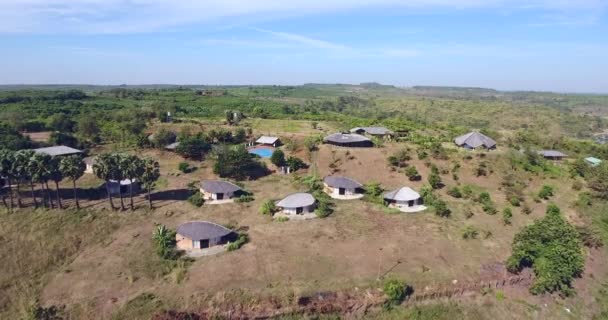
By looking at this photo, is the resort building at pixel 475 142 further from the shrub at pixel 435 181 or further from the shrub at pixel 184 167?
the shrub at pixel 184 167

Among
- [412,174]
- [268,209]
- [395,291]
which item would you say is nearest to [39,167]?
[268,209]

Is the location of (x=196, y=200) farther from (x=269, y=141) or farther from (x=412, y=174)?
(x=412, y=174)

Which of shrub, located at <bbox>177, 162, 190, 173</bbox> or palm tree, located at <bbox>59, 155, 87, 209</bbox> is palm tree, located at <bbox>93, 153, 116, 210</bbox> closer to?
palm tree, located at <bbox>59, 155, 87, 209</bbox>

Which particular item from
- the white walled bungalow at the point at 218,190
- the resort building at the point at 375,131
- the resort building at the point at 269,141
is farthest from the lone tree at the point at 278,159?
the resort building at the point at 375,131

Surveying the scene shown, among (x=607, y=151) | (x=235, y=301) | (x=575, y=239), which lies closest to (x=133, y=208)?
(x=235, y=301)

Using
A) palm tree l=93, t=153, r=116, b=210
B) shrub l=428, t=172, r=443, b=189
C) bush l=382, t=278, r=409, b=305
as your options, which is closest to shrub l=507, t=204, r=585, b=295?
bush l=382, t=278, r=409, b=305

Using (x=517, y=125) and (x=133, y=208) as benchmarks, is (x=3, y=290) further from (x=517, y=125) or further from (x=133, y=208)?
(x=517, y=125)
